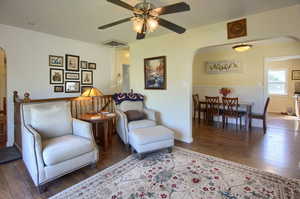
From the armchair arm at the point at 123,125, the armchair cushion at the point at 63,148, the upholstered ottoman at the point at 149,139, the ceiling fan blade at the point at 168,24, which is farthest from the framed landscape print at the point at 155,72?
the armchair cushion at the point at 63,148

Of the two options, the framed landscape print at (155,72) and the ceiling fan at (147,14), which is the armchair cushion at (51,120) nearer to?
the ceiling fan at (147,14)

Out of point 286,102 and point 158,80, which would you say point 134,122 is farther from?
point 286,102

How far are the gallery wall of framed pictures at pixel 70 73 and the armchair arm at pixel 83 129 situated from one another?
70.9 inches

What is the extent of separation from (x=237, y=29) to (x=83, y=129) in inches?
125

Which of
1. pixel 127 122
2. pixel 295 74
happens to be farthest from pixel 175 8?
pixel 295 74

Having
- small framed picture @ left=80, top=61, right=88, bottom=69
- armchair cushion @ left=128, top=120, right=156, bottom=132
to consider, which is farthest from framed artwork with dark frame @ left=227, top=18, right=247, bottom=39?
small framed picture @ left=80, top=61, right=88, bottom=69

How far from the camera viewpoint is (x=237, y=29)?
2.92 metres

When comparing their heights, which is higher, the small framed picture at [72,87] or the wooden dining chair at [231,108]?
the small framed picture at [72,87]

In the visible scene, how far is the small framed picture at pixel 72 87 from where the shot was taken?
13.9 feet

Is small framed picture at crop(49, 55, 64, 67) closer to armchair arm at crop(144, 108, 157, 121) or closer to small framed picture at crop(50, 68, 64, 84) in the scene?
small framed picture at crop(50, 68, 64, 84)

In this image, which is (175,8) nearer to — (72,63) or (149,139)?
(149,139)

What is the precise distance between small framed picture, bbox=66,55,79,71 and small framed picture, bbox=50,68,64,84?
0.20 m

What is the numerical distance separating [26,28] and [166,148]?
383cm

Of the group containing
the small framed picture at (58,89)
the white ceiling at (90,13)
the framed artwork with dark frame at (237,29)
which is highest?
the white ceiling at (90,13)
